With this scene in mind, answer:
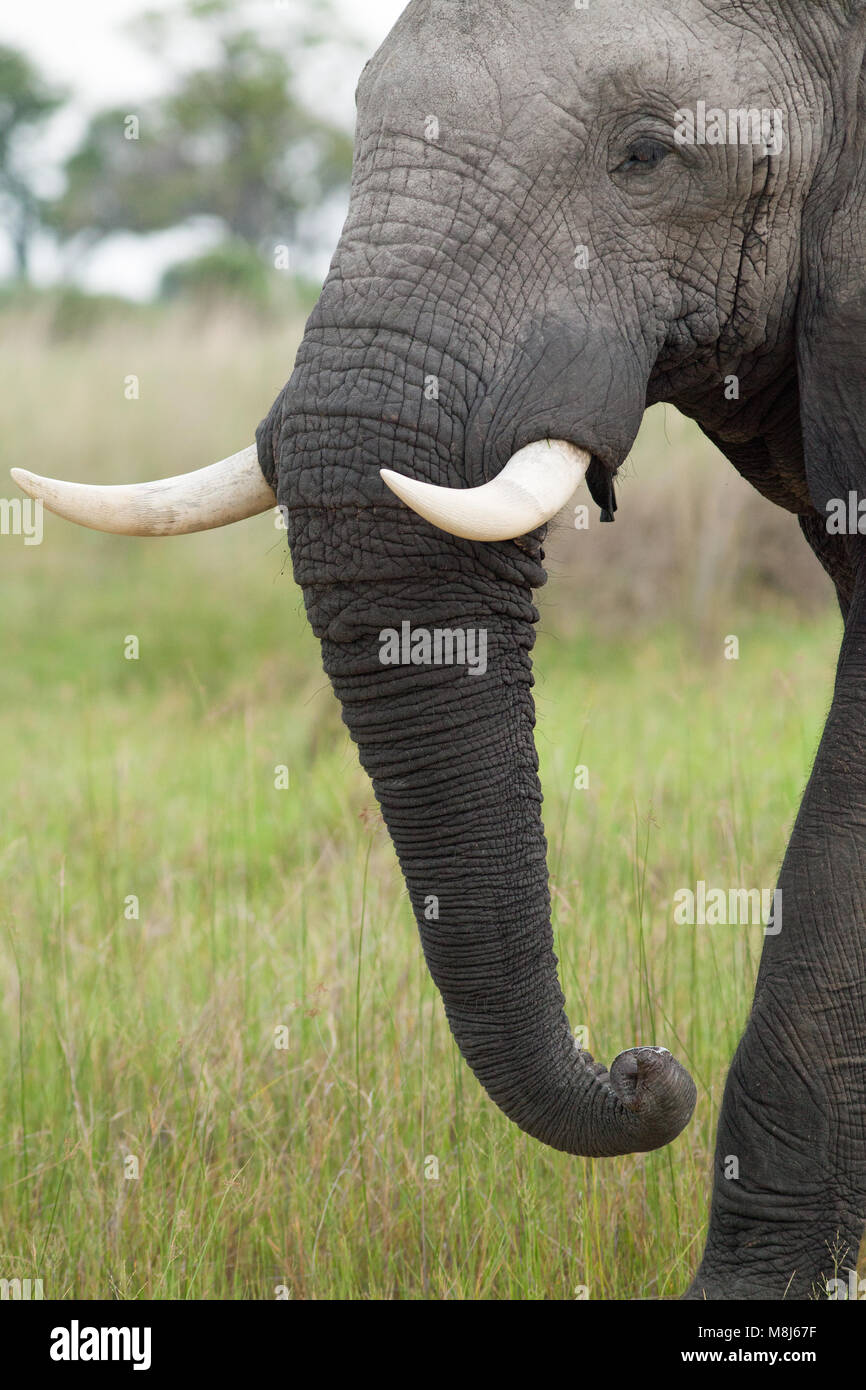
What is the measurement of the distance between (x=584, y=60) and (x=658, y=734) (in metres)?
4.74

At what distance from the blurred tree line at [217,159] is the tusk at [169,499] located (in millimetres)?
24689

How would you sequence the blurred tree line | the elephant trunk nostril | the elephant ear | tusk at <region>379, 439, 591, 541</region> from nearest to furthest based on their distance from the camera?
tusk at <region>379, 439, 591, 541</region>, the elephant trunk nostril, the elephant ear, the blurred tree line

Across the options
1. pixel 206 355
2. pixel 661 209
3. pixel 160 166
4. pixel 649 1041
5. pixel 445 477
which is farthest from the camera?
pixel 160 166

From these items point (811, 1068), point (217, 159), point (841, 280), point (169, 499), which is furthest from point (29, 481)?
point (217, 159)

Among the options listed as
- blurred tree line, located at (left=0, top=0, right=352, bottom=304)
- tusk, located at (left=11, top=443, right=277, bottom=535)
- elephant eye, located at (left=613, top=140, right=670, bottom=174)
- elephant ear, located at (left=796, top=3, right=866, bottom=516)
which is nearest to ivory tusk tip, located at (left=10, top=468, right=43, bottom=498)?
tusk, located at (left=11, top=443, right=277, bottom=535)

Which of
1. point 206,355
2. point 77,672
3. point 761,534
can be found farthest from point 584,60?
point 206,355

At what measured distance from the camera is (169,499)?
271 centimetres

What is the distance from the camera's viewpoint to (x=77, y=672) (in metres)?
9.24

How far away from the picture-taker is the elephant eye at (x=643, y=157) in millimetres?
2641

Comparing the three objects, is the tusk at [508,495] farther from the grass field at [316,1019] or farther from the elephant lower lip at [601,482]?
the grass field at [316,1019]

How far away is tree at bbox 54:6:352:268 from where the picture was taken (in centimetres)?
2822

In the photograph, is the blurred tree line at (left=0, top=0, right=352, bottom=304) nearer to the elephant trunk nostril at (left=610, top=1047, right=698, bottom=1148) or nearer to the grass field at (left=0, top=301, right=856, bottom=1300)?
the grass field at (left=0, top=301, right=856, bottom=1300)

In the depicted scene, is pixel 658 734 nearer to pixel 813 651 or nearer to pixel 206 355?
pixel 813 651

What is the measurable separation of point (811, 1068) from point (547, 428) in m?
1.13
